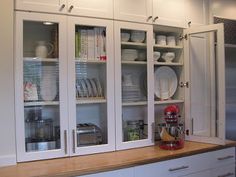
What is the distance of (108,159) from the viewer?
2207 mm

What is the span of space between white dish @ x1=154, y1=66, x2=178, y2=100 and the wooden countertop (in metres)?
0.58

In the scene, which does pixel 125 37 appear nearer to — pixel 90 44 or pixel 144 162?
pixel 90 44

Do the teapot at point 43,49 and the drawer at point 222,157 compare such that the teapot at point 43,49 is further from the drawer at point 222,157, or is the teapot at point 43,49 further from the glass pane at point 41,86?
the drawer at point 222,157

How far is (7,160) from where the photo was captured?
2023 millimetres

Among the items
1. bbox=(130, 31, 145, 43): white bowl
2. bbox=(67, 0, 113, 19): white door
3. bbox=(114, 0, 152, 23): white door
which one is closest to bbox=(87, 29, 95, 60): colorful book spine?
bbox=(67, 0, 113, 19): white door

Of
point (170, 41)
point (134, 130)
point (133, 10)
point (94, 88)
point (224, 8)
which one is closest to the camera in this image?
point (94, 88)

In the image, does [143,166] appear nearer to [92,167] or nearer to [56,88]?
[92,167]

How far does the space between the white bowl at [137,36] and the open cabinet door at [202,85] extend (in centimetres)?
53

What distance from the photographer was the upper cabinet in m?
2.11

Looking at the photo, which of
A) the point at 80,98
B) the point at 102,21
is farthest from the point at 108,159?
the point at 102,21

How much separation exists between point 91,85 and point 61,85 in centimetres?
31

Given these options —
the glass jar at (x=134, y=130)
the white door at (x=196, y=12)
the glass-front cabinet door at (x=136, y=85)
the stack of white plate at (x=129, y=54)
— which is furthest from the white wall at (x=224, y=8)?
the glass jar at (x=134, y=130)

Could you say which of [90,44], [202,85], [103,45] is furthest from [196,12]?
[90,44]

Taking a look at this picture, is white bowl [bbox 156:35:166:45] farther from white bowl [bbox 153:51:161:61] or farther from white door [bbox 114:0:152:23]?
white door [bbox 114:0:152:23]
